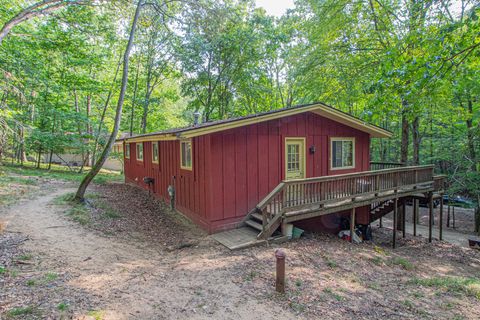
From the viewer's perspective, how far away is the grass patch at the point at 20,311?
10.0ft

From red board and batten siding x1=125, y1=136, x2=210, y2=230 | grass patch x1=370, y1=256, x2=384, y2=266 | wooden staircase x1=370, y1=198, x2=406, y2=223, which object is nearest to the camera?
grass patch x1=370, y1=256, x2=384, y2=266

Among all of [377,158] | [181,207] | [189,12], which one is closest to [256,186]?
[181,207]

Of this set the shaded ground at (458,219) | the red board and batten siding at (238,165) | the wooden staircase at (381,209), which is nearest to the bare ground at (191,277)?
the red board and batten siding at (238,165)

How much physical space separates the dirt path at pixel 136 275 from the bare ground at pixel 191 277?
16 millimetres

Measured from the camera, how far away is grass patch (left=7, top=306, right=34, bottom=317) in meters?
3.05

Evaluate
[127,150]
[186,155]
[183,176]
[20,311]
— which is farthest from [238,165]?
[127,150]

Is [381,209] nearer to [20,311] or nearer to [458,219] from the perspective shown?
[458,219]

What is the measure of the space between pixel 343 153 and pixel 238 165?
15.5 ft

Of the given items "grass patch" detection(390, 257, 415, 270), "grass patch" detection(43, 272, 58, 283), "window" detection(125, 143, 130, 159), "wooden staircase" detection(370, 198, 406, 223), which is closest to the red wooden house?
"wooden staircase" detection(370, 198, 406, 223)

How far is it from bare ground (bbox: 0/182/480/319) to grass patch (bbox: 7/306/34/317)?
1 cm

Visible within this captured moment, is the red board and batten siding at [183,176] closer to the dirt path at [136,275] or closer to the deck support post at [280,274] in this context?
the dirt path at [136,275]

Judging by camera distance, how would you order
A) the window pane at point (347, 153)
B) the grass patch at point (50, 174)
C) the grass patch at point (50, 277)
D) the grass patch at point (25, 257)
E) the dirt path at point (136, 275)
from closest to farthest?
the dirt path at point (136, 275) < the grass patch at point (50, 277) < the grass patch at point (25, 257) < the window pane at point (347, 153) < the grass patch at point (50, 174)

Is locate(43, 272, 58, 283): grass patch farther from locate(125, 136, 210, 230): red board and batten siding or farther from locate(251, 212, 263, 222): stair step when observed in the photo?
locate(251, 212, 263, 222): stair step

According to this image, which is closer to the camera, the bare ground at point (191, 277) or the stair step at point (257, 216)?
the bare ground at point (191, 277)
